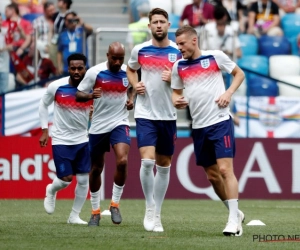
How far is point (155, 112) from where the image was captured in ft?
40.6

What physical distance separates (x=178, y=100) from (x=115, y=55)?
162 cm

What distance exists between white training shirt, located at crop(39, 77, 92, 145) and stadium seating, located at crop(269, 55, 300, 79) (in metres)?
9.40

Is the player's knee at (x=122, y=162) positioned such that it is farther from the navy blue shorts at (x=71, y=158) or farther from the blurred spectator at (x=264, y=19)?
the blurred spectator at (x=264, y=19)

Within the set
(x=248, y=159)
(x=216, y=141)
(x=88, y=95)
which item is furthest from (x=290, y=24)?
(x=216, y=141)

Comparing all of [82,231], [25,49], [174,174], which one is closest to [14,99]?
[25,49]

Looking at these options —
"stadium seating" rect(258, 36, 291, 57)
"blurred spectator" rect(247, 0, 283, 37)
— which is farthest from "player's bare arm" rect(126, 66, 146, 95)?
"blurred spectator" rect(247, 0, 283, 37)

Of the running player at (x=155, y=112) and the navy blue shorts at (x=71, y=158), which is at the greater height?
the running player at (x=155, y=112)

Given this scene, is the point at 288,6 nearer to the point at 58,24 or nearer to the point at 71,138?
the point at 58,24

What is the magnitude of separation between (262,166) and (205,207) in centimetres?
263

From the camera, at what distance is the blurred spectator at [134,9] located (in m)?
22.6

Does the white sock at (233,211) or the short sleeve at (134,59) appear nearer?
the white sock at (233,211)

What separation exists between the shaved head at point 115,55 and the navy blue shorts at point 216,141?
1697 millimetres

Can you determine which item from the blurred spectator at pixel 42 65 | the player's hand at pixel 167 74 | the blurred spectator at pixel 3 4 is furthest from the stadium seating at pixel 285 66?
the player's hand at pixel 167 74

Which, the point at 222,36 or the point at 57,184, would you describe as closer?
the point at 57,184
